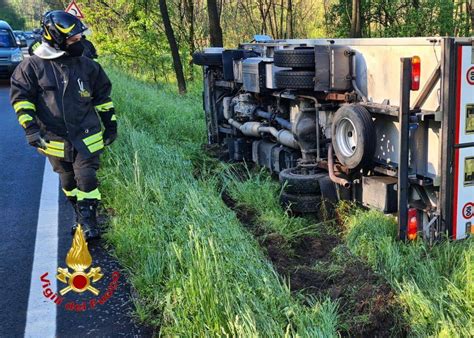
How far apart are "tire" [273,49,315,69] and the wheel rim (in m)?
0.74

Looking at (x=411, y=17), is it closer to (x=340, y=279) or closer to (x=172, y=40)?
(x=172, y=40)

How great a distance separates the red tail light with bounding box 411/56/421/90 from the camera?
3.98 meters

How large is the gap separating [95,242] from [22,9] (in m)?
76.1

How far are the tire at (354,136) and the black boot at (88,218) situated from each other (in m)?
2.14

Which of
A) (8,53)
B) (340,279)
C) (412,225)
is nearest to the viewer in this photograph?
(340,279)

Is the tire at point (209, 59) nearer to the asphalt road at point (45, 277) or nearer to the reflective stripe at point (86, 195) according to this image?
the asphalt road at point (45, 277)

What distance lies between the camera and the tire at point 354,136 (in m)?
4.32

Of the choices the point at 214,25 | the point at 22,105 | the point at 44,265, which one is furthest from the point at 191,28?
the point at 44,265

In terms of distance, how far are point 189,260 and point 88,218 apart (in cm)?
158

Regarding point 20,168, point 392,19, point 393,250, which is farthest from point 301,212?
point 392,19

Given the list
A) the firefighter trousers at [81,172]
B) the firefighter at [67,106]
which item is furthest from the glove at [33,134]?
the firefighter trousers at [81,172]

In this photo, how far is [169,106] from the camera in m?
11.1

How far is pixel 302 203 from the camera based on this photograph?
17.0ft

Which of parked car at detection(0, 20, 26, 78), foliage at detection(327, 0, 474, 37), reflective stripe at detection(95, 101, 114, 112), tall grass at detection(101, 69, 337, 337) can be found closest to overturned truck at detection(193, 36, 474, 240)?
tall grass at detection(101, 69, 337, 337)
